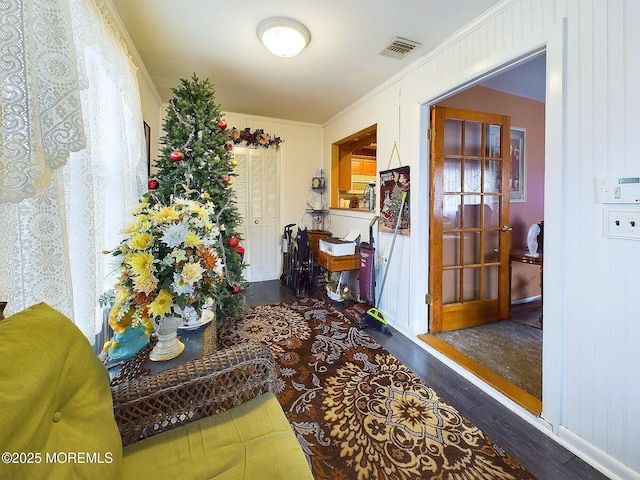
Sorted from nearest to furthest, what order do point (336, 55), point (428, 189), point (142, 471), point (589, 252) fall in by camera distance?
point (142, 471) → point (589, 252) → point (336, 55) → point (428, 189)

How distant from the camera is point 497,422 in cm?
162

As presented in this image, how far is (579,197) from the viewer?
56.3 inches

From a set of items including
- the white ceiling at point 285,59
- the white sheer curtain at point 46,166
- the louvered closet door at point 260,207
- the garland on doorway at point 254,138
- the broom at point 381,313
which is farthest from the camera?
the louvered closet door at point 260,207

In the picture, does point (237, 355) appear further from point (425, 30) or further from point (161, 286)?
point (425, 30)

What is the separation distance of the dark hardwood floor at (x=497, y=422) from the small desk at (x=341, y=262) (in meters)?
1.05

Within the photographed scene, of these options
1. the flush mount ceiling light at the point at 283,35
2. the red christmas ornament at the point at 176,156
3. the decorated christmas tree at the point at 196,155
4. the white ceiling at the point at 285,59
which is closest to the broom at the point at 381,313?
the white ceiling at the point at 285,59

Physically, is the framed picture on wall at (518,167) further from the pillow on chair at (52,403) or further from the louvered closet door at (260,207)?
the pillow on chair at (52,403)

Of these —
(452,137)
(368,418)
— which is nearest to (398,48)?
(452,137)

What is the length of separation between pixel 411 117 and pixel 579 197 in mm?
1607

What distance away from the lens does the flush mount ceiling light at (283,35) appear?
199 centimetres

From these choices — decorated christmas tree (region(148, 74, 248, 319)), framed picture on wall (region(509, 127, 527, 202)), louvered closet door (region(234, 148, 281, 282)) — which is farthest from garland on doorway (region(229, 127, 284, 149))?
framed picture on wall (region(509, 127, 527, 202))

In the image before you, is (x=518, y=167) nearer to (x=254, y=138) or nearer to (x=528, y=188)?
(x=528, y=188)

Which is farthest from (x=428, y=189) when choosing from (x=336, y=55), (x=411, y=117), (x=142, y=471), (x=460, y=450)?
(x=142, y=471)

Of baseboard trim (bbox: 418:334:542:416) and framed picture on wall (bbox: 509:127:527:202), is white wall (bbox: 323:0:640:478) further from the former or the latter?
framed picture on wall (bbox: 509:127:527:202)
